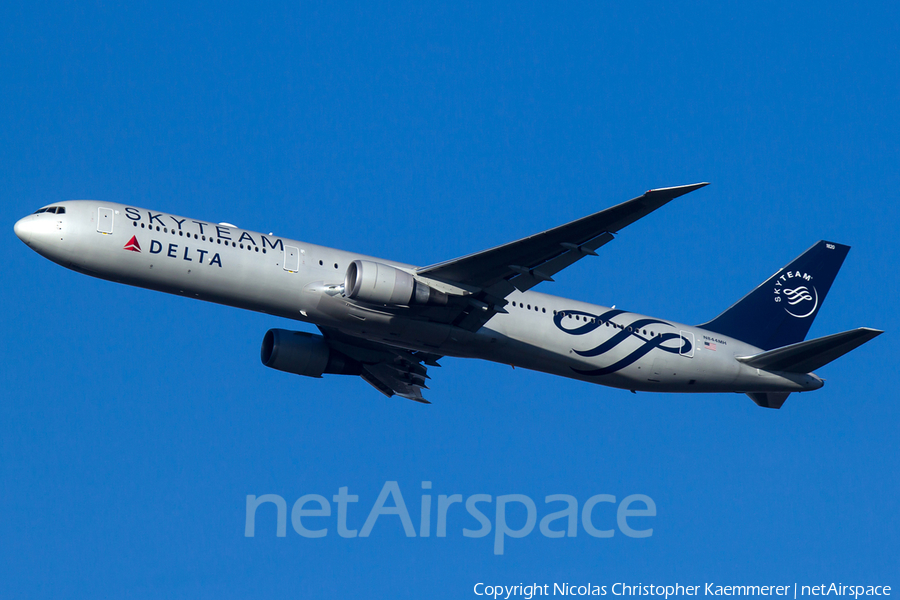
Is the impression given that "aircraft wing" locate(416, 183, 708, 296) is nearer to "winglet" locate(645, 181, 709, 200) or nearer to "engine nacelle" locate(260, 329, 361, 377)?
"winglet" locate(645, 181, 709, 200)

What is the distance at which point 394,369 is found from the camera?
135 feet

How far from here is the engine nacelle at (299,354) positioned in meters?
38.4

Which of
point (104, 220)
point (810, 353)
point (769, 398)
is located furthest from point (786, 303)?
point (104, 220)

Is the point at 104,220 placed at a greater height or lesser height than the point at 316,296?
greater

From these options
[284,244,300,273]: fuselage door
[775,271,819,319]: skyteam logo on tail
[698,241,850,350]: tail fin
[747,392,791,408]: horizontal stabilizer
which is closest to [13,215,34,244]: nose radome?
[284,244,300,273]: fuselage door

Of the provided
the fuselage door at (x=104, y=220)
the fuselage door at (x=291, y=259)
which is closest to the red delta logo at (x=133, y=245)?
→ the fuselage door at (x=104, y=220)

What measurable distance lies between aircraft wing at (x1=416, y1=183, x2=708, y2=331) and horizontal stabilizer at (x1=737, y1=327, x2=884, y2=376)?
11.2 metres

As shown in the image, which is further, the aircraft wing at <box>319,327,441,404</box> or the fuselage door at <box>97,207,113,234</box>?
the aircraft wing at <box>319,327,441,404</box>

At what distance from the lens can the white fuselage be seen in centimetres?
3059

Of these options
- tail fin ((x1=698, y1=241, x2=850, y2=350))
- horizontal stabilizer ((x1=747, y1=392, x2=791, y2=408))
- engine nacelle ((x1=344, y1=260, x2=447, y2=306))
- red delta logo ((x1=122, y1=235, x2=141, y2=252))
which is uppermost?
tail fin ((x1=698, y1=241, x2=850, y2=350))

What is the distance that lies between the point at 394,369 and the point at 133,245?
14.3 m

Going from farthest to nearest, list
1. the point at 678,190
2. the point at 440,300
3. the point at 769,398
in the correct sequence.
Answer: the point at 769,398 → the point at 440,300 → the point at 678,190

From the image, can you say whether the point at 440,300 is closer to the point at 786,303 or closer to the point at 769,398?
the point at 769,398

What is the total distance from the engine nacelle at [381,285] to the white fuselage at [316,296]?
66 centimetres
